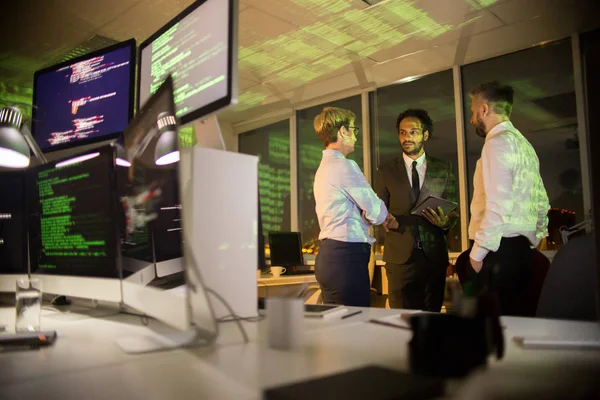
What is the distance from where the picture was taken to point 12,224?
1528mm

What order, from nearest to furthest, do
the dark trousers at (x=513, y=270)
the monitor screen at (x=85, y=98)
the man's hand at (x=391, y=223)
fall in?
the monitor screen at (x=85, y=98)
the dark trousers at (x=513, y=270)
the man's hand at (x=391, y=223)

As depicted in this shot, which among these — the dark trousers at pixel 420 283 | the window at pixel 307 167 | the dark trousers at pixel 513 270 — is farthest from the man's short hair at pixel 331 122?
the window at pixel 307 167

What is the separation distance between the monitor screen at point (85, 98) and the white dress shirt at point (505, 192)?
160 centimetres

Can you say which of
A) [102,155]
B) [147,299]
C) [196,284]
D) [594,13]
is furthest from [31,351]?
[594,13]

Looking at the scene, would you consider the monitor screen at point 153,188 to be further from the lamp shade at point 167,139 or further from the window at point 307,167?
the window at point 307,167

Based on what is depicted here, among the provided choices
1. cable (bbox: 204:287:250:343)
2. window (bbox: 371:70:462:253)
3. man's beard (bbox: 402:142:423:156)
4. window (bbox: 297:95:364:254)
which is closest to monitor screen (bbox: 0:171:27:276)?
cable (bbox: 204:287:250:343)

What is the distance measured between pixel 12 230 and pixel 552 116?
4.22 meters

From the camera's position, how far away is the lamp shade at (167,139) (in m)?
0.95

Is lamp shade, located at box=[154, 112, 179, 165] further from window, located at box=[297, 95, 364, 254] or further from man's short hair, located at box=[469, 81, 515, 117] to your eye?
window, located at box=[297, 95, 364, 254]

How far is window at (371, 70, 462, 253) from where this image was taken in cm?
469

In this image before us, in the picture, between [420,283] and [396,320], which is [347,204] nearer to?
[420,283]

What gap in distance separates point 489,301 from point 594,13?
385 centimetres

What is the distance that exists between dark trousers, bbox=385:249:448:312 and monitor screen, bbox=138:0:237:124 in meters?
1.95

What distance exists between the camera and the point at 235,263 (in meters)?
1.04
